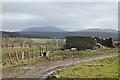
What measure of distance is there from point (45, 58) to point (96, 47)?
52.7 feet

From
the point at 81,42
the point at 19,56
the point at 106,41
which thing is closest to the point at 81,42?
the point at 81,42

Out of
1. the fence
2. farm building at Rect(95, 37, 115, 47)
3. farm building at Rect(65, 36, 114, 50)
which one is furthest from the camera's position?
farm building at Rect(95, 37, 115, 47)

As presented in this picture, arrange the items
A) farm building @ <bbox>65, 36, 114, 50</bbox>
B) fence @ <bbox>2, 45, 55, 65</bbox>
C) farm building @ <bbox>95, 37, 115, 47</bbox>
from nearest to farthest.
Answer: fence @ <bbox>2, 45, 55, 65</bbox>, farm building @ <bbox>65, 36, 114, 50</bbox>, farm building @ <bbox>95, 37, 115, 47</bbox>

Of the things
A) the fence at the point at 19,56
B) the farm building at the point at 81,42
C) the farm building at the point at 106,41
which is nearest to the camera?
the fence at the point at 19,56

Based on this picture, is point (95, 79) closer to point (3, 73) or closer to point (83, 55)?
point (3, 73)

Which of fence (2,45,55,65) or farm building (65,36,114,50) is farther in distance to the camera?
farm building (65,36,114,50)

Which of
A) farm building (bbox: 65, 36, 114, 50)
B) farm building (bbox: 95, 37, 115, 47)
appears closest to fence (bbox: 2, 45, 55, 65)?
farm building (bbox: 65, 36, 114, 50)

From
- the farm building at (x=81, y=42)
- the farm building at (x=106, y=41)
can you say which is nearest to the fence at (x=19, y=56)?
the farm building at (x=81, y=42)

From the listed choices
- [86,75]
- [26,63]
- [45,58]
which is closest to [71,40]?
[45,58]

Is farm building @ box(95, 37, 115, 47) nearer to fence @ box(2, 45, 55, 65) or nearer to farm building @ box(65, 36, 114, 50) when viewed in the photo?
farm building @ box(65, 36, 114, 50)

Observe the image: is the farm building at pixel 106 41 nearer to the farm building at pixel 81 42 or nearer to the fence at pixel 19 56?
the farm building at pixel 81 42

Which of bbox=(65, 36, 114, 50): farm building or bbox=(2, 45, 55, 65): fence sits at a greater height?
bbox=(65, 36, 114, 50): farm building

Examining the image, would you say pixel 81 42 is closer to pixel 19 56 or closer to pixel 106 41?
pixel 106 41

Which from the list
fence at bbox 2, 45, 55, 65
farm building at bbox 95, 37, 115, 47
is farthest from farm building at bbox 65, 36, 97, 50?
fence at bbox 2, 45, 55, 65
